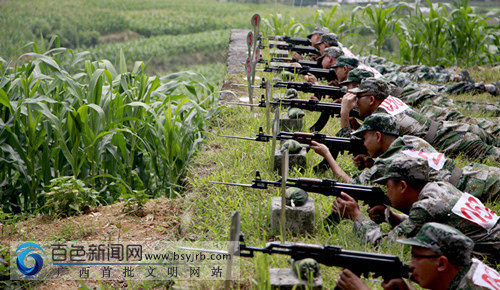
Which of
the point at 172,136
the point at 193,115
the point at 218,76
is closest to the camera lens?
the point at 172,136

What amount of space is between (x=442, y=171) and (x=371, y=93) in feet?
4.24

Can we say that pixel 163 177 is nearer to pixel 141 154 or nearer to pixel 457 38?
pixel 141 154

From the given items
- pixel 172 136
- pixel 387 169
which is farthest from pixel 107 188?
pixel 387 169

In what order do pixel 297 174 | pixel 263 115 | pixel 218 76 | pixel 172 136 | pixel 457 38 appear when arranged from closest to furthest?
1. pixel 297 174
2. pixel 172 136
3. pixel 263 115
4. pixel 457 38
5. pixel 218 76

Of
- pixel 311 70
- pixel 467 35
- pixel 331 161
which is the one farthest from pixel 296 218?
pixel 467 35

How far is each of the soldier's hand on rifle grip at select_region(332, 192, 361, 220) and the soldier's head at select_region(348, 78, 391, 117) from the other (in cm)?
145

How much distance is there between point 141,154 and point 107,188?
0.48 meters

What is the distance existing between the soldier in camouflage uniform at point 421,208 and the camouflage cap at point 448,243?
0.42 m

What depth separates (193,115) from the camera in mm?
4723

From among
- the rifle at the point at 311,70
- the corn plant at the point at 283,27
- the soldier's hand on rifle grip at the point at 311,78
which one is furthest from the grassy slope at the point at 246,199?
the corn plant at the point at 283,27

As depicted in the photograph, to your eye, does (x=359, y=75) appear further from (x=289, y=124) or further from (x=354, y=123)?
(x=289, y=124)

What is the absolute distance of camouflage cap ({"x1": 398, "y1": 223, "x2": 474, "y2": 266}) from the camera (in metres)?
2.19

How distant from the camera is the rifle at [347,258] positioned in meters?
2.30

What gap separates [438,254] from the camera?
2.21m
